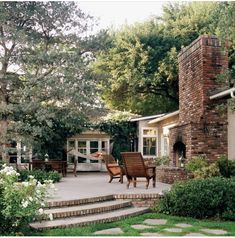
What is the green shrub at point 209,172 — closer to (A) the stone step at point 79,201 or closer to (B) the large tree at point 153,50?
(A) the stone step at point 79,201

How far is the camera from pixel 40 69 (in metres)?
15.0

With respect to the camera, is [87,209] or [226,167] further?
[226,167]

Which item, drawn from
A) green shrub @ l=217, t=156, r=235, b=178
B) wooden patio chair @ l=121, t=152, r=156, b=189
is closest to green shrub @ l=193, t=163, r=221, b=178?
green shrub @ l=217, t=156, r=235, b=178

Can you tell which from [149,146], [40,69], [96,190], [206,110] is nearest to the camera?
[96,190]

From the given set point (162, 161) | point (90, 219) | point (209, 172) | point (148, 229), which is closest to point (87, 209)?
point (90, 219)

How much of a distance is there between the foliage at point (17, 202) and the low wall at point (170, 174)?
553cm

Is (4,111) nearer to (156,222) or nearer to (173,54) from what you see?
(156,222)

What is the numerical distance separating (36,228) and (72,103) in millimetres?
9571

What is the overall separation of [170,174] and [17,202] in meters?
6.51

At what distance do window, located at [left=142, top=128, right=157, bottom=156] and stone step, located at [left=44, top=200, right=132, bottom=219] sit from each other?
12526 millimetres

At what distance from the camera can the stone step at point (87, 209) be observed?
641 centimetres

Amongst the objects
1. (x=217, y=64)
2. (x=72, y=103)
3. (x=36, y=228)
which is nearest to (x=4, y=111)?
(x=72, y=103)

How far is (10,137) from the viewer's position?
1418cm

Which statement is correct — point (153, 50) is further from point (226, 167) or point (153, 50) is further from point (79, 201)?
point (79, 201)
